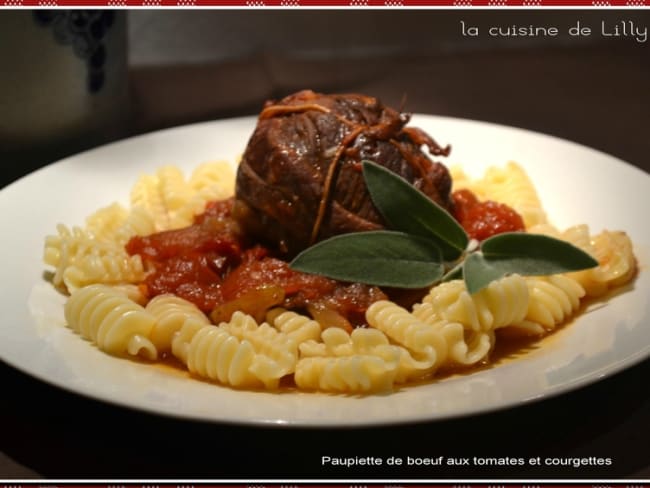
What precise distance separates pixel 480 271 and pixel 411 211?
1.34 feet

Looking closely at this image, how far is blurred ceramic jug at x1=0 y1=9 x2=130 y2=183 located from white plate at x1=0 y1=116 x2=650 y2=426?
69cm

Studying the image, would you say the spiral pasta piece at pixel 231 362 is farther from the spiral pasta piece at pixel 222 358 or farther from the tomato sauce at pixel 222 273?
the tomato sauce at pixel 222 273

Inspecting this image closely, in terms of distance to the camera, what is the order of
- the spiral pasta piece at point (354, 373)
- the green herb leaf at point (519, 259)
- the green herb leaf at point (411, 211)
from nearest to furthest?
the spiral pasta piece at point (354, 373) → the green herb leaf at point (519, 259) → the green herb leaf at point (411, 211)

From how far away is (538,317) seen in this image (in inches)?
155

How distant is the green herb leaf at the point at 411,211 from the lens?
404 centimetres

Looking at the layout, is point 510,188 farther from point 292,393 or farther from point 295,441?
point 295,441

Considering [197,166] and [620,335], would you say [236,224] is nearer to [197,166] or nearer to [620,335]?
[197,166]

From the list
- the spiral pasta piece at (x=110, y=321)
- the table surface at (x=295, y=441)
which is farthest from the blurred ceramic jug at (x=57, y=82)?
the table surface at (x=295, y=441)

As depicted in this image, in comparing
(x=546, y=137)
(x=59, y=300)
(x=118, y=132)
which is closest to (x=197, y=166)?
(x=118, y=132)

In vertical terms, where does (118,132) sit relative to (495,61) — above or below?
below

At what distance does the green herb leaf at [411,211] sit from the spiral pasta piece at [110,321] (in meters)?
1.09

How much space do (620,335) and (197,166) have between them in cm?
293

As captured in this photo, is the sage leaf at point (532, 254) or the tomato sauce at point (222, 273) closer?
the sage leaf at point (532, 254)
